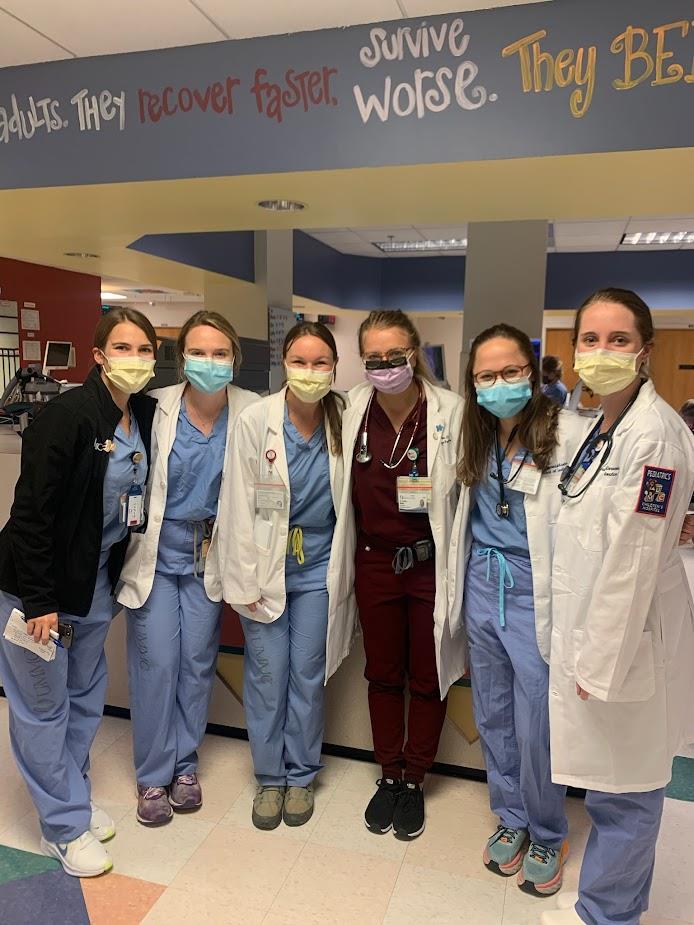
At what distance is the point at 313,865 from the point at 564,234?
682 cm

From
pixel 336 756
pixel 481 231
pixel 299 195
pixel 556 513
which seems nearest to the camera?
pixel 556 513

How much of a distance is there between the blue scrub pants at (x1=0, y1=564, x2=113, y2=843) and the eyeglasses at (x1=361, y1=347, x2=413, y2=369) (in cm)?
104

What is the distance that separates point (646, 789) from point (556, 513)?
2.19ft

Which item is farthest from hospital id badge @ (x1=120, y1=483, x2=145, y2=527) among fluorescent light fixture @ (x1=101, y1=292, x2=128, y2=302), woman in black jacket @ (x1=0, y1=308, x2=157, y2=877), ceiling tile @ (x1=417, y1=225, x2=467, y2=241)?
fluorescent light fixture @ (x1=101, y1=292, x2=128, y2=302)

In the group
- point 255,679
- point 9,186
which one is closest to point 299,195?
point 9,186

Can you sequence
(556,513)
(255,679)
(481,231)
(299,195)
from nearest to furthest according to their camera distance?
(556,513)
(255,679)
(299,195)
(481,231)

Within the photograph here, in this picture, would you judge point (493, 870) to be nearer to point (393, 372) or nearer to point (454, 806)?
point (454, 806)

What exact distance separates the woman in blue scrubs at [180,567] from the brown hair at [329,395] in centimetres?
19

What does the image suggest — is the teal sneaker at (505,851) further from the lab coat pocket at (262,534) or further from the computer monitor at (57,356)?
the computer monitor at (57,356)

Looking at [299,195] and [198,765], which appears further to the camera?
[299,195]

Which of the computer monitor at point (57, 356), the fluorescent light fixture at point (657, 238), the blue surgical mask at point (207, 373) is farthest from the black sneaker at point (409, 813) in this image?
the fluorescent light fixture at point (657, 238)

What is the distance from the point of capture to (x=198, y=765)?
256 cm

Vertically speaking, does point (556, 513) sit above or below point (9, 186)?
below

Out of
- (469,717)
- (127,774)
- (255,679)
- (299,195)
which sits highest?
(299,195)
